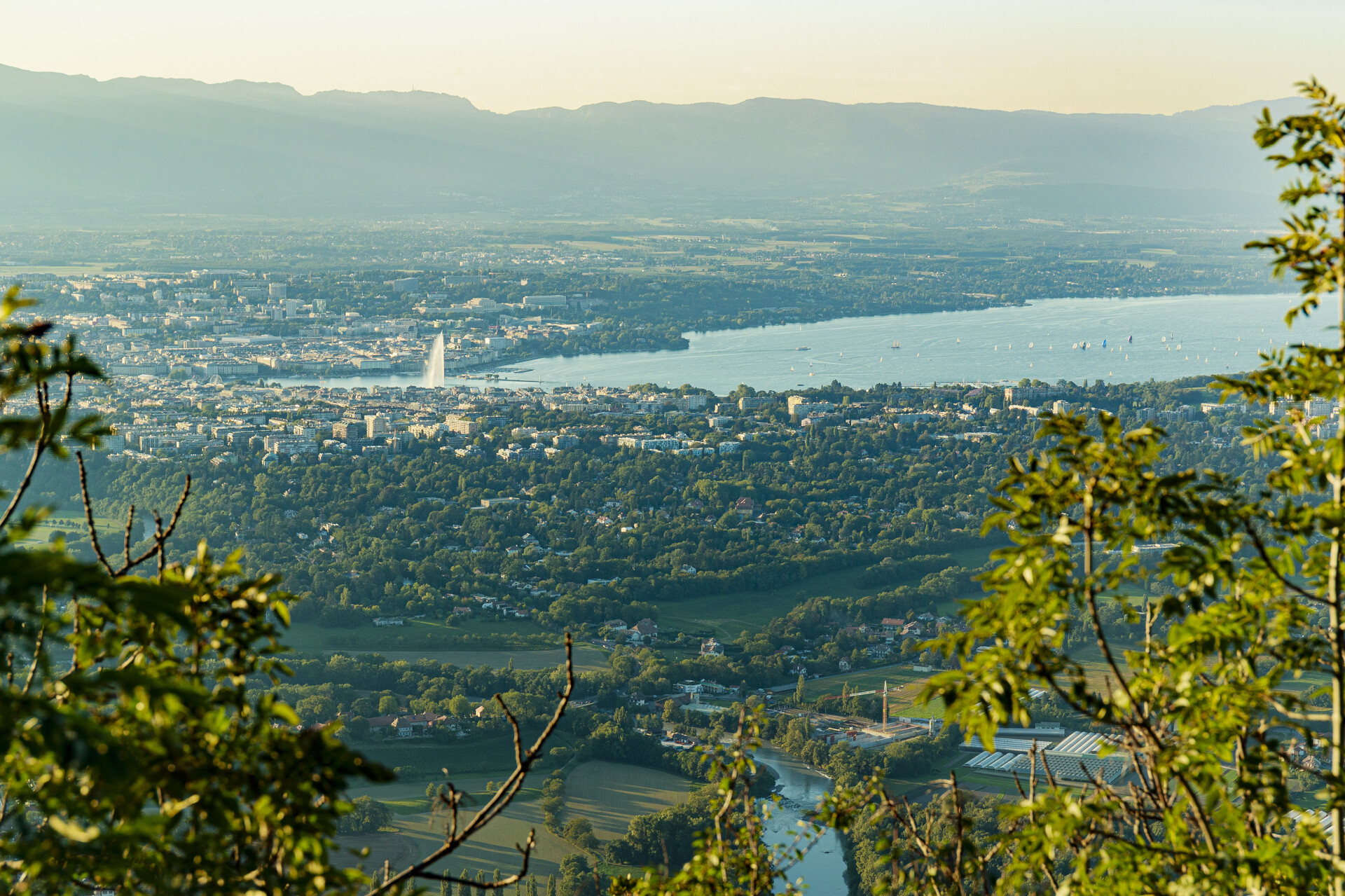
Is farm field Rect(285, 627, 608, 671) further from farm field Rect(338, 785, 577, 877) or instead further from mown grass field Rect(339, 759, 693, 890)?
farm field Rect(338, 785, 577, 877)

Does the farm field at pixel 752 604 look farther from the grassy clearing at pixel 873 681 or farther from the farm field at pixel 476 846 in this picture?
the farm field at pixel 476 846

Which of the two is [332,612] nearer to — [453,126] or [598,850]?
[598,850]

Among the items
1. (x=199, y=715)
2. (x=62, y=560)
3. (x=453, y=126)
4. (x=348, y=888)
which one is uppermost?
(x=453, y=126)

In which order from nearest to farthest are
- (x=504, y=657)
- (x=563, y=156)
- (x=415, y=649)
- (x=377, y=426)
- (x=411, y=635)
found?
(x=504, y=657)
(x=415, y=649)
(x=411, y=635)
(x=377, y=426)
(x=563, y=156)

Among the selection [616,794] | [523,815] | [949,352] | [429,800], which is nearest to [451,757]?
[429,800]

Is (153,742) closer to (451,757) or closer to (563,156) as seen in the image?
(451,757)

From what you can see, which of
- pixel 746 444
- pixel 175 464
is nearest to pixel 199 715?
pixel 175 464

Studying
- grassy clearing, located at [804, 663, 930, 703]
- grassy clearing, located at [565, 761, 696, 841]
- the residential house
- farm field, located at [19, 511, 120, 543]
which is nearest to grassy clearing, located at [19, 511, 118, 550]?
farm field, located at [19, 511, 120, 543]
